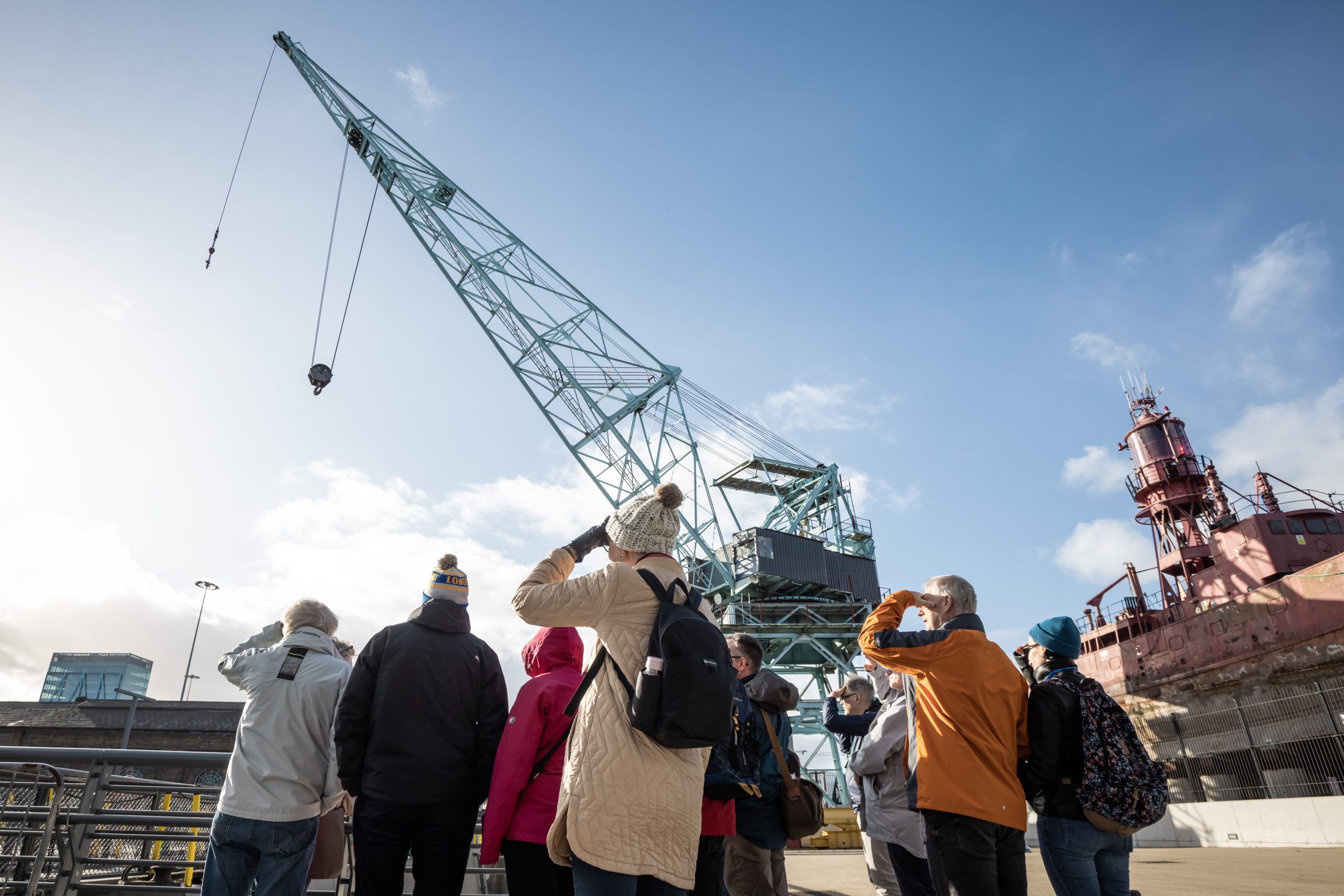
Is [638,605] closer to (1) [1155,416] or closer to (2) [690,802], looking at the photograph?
(2) [690,802]

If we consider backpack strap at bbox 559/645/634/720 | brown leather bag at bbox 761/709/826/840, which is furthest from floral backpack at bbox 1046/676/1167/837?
backpack strap at bbox 559/645/634/720

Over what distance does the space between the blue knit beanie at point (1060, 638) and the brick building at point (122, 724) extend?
35447 millimetres

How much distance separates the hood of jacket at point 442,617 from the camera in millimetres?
3121

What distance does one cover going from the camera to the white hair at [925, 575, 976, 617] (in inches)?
122

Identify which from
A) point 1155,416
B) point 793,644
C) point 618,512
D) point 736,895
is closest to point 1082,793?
point 736,895

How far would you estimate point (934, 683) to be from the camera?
2.85 m

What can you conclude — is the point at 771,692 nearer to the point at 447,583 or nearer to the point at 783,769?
the point at 783,769

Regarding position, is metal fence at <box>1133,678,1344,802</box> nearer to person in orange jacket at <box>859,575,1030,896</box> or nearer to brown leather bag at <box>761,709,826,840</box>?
brown leather bag at <box>761,709,826,840</box>

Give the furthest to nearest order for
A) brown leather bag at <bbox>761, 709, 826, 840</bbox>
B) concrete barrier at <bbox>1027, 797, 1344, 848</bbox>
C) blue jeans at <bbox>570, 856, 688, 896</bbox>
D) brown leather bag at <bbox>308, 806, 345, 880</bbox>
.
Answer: concrete barrier at <bbox>1027, 797, 1344, 848</bbox>
brown leather bag at <bbox>308, 806, 345, 880</bbox>
brown leather bag at <bbox>761, 709, 826, 840</bbox>
blue jeans at <bbox>570, 856, 688, 896</bbox>

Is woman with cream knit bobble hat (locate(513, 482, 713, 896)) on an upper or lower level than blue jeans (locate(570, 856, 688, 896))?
upper

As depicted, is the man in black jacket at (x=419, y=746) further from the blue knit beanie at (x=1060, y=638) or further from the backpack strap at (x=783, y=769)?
the blue knit beanie at (x=1060, y=638)

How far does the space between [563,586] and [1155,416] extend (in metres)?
35.8

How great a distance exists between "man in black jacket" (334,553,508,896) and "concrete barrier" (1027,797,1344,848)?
10928 millimetres

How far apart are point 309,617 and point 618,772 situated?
2.15m
